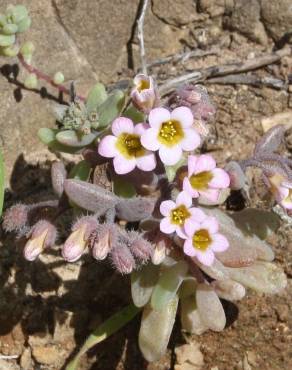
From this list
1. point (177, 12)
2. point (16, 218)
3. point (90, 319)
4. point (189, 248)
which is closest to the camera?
point (189, 248)

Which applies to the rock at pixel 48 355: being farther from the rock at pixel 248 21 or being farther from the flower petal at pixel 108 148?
the rock at pixel 248 21

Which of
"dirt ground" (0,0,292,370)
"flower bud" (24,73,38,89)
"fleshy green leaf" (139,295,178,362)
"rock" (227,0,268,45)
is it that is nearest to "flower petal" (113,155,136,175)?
"fleshy green leaf" (139,295,178,362)

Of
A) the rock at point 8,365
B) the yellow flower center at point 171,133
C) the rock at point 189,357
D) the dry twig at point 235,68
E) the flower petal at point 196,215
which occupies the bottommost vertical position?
the rock at point 189,357

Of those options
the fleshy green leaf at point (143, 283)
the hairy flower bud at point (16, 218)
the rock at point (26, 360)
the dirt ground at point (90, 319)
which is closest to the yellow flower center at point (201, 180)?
the fleshy green leaf at point (143, 283)

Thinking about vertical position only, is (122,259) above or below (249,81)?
above

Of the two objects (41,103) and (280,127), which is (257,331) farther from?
(41,103)

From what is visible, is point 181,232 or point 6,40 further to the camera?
point 6,40

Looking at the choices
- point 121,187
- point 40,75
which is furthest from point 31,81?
point 121,187

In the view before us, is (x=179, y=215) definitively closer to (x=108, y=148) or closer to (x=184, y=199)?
(x=184, y=199)
